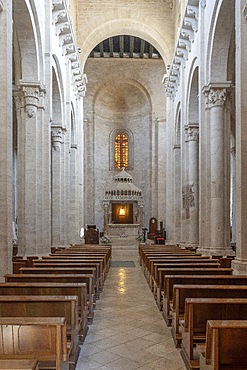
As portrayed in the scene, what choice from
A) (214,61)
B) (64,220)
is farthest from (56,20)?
(64,220)

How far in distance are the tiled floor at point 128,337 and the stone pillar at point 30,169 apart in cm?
357

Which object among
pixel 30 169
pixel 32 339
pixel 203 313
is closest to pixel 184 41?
pixel 30 169

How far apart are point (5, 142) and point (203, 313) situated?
550 cm

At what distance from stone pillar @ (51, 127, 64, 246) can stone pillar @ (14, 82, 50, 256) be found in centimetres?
462

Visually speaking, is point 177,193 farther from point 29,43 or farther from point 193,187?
point 29,43

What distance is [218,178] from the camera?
13.2 m

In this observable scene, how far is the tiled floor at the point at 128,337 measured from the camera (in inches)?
199

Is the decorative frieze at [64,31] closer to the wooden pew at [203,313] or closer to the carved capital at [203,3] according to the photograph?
the carved capital at [203,3]

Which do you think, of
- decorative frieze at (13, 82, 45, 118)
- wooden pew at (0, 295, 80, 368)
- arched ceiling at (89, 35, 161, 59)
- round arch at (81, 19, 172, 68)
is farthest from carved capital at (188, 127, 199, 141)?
wooden pew at (0, 295, 80, 368)

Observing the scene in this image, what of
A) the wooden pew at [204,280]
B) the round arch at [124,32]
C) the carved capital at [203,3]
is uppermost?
the round arch at [124,32]

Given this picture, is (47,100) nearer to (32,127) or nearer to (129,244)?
(32,127)

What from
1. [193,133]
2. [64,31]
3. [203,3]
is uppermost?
[64,31]

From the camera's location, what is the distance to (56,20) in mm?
16172

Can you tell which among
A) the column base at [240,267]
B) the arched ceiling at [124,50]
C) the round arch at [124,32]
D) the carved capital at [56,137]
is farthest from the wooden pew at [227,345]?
the arched ceiling at [124,50]
